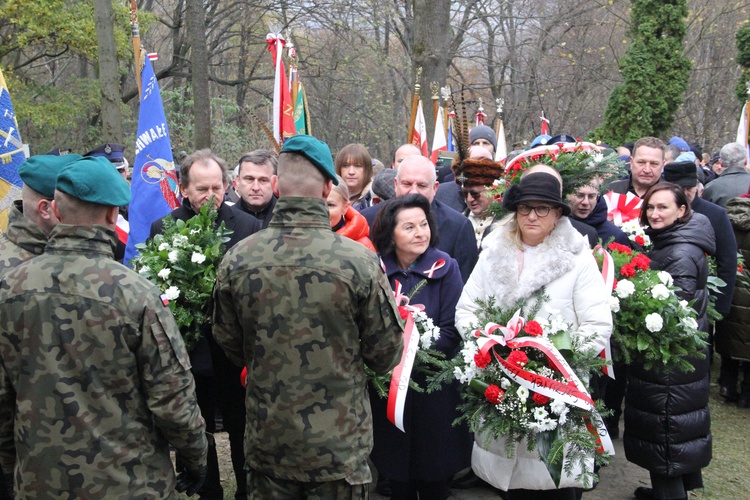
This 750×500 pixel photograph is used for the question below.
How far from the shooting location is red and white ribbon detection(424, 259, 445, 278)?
3911mm

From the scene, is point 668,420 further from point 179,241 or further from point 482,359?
point 179,241

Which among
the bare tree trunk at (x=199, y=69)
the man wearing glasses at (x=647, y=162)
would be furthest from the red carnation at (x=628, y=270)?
the bare tree trunk at (x=199, y=69)

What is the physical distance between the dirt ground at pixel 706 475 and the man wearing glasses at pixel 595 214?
1.75m

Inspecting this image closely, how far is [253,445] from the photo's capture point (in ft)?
9.36

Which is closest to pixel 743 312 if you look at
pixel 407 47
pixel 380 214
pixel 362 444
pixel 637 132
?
pixel 380 214

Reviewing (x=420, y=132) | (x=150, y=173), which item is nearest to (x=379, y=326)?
(x=150, y=173)

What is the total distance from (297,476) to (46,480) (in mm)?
926

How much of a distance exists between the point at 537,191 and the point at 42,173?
7.86 feet

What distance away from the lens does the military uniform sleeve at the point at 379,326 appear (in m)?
Answer: 2.76

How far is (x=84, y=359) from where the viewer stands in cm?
246

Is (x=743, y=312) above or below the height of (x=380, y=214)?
below

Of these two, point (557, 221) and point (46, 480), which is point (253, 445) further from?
point (557, 221)

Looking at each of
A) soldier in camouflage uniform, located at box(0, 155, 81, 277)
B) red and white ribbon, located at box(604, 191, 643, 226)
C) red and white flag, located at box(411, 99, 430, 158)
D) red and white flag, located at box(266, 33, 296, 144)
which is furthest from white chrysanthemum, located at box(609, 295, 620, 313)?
red and white flag, located at box(411, 99, 430, 158)

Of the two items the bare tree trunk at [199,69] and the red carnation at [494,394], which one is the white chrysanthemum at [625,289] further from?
the bare tree trunk at [199,69]
